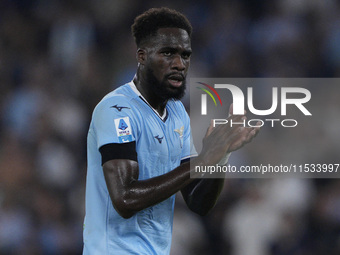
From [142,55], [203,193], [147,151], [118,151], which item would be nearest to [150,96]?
A: [142,55]

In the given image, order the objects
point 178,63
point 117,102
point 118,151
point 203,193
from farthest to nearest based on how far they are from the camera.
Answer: point 203,193
point 178,63
point 117,102
point 118,151

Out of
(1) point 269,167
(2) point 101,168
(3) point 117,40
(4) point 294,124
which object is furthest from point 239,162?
(2) point 101,168

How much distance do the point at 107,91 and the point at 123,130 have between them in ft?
9.31

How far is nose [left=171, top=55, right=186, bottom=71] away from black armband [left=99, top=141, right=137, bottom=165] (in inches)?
21.2

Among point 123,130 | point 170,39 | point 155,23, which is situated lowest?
point 123,130

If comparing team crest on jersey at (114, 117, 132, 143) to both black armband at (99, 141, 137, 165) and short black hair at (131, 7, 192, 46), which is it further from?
short black hair at (131, 7, 192, 46)

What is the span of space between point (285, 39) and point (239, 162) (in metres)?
A: 1.43

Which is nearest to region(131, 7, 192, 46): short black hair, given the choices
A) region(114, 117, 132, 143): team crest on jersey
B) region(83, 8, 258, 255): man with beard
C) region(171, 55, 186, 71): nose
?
region(83, 8, 258, 255): man with beard

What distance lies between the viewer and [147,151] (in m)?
2.65

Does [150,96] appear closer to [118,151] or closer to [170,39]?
[170,39]

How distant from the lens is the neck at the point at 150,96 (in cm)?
285

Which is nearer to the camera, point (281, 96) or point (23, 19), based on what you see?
point (281, 96)

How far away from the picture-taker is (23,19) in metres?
5.62

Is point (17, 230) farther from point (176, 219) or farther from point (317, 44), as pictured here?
point (317, 44)
